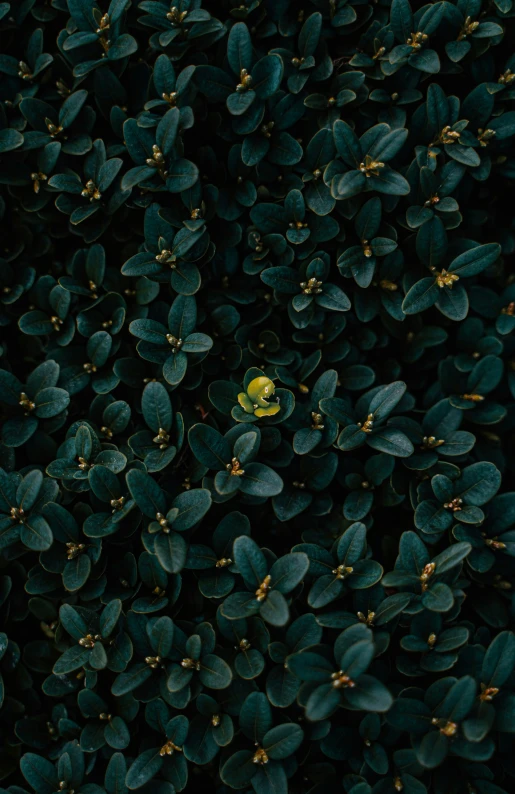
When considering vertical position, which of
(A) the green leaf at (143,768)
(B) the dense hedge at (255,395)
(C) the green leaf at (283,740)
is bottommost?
(A) the green leaf at (143,768)

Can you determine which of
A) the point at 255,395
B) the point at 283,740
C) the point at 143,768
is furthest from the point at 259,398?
the point at 143,768

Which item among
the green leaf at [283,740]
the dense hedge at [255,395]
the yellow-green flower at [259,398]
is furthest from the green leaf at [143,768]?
the yellow-green flower at [259,398]

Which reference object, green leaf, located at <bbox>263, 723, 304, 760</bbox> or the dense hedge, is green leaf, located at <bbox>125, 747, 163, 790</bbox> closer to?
the dense hedge

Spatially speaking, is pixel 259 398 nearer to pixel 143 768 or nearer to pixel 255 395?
pixel 255 395

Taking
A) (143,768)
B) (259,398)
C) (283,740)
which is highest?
(259,398)

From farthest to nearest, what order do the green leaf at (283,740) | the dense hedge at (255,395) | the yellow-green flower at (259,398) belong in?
the yellow-green flower at (259,398), the dense hedge at (255,395), the green leaf at (283,740)

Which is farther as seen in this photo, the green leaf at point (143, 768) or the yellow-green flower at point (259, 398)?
the yellow-green flower at point (259, 398)

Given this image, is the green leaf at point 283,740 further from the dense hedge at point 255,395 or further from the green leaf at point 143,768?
the green leaf at point 143,768
